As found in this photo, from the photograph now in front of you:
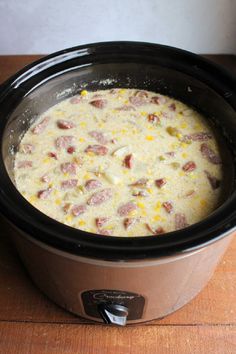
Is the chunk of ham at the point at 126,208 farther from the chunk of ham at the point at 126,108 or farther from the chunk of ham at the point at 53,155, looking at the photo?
the chunk of ham at the point at 126,108

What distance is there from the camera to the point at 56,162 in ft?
3.55

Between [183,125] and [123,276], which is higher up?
[183,125]

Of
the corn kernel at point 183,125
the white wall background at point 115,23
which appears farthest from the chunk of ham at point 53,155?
the white wall background at point 115,23

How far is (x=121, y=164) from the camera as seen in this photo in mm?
1068

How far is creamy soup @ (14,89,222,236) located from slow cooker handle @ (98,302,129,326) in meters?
0.15

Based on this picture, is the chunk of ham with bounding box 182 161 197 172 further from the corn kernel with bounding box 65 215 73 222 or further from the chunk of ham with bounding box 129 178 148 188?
the corn kernel with bounding box 65 215 73 222

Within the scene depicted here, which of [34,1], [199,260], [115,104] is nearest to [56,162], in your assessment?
[115,104]

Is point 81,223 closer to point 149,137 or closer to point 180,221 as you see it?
point 180,221

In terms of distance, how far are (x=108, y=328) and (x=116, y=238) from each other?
341mm

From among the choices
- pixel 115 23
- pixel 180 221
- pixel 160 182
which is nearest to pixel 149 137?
pixel 160 182

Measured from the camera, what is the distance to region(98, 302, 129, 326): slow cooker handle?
950 millimetres

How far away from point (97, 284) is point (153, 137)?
0.41 meters

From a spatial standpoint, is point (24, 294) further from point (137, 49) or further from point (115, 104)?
point (137, 49)

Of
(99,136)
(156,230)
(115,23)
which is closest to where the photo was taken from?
(156,230)
